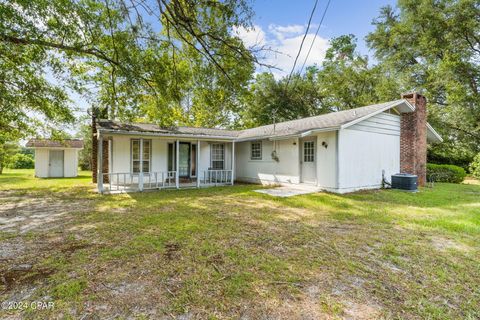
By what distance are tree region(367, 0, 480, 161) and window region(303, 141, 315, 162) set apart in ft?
45.3

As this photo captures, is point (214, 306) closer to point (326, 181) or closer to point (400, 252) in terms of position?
point (400, 252)

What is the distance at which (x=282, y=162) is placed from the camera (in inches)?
474

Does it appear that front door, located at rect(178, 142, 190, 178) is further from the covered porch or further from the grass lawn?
the grass lawn

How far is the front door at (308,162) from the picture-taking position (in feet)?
35.5

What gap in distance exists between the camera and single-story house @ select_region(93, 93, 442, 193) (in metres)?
9.79

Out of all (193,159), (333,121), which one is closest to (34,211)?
(193,159)

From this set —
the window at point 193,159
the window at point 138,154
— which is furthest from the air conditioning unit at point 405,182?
the window at point 138,154

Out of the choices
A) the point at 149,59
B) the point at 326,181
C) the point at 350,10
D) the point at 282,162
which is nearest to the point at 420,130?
the point at 326,181

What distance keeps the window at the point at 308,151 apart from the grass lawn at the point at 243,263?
4.45 metres

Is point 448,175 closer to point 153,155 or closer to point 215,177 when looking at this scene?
point 215,177

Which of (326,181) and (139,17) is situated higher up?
(139,17)

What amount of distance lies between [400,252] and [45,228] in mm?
6829

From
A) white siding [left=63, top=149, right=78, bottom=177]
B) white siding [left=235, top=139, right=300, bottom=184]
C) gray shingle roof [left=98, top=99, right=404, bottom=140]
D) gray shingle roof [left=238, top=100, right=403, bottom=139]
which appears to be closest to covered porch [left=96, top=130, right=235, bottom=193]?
gray shingle roof [left=98, top=99, right=404, bottom=140]

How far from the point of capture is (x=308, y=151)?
36.2 feet
